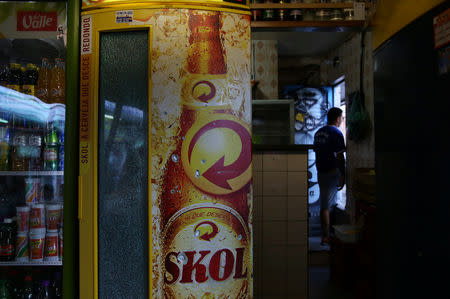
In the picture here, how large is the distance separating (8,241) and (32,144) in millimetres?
602

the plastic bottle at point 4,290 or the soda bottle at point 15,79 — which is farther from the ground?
the soda bottle at point 15,79

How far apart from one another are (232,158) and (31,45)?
1554 millimetres

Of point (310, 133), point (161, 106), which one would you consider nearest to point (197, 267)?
point (161, 106)

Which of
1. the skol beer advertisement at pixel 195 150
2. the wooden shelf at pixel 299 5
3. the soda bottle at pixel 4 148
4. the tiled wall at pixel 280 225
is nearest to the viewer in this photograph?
the skol beer advertisement at pixel 195 150

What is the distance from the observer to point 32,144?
2023mm

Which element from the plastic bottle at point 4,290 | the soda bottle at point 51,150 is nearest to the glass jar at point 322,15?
the soda bottle at point 51,150

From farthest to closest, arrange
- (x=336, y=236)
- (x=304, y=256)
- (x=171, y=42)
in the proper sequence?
(x=336, y=236), (x=304, y=256), (x=171, y=42)

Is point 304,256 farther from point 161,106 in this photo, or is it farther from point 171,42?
point 171,42

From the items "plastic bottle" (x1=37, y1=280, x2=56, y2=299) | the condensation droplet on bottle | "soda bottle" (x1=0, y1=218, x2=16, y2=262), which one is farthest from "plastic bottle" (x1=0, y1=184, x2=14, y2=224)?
the condensation droplet on bottle

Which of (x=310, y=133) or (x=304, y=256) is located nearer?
(x=304, y=256)

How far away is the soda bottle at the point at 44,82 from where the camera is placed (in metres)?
2.05

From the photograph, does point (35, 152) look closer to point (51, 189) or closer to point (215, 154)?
point (51, 189)

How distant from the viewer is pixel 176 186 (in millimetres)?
1581

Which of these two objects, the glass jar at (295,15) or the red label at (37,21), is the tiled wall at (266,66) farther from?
the red label at (37,21)
